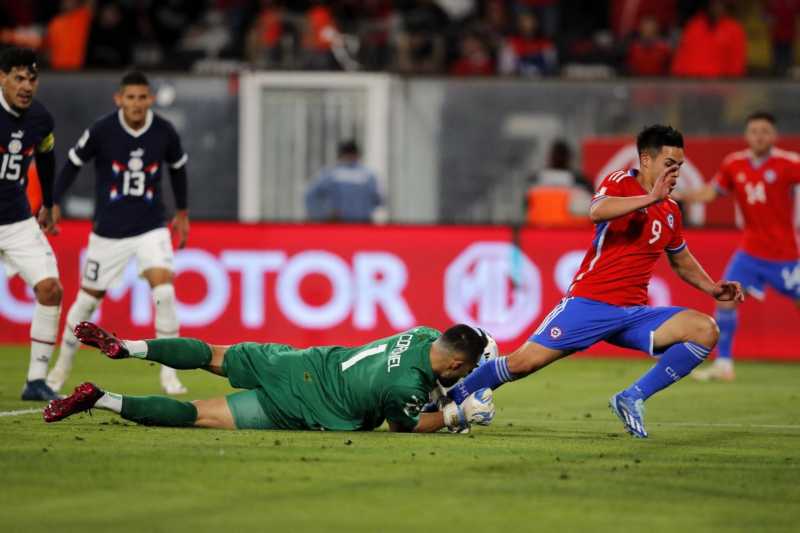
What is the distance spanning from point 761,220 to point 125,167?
607cm

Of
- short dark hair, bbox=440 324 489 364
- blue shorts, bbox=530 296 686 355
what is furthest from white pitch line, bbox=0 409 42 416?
blue shorts, bbox=530 296 686 355

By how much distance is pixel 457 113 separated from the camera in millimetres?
19984

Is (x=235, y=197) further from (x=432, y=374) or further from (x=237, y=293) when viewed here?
(x=432, y=374)

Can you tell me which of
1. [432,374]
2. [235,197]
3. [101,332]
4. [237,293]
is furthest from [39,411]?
[235,197]

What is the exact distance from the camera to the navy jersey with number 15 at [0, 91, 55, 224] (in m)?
10.2

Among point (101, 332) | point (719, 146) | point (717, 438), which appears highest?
point (719, 146)

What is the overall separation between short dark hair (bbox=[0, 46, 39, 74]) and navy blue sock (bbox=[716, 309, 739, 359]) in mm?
7042

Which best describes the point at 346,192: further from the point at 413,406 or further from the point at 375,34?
the point at 413,406

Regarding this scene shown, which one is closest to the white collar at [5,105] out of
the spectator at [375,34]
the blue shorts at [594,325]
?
the blue shorts at [594,325]

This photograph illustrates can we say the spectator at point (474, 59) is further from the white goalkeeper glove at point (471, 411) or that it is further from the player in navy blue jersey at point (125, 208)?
the white goalkeeper glove at point (471, 411)

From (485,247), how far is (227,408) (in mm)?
7386

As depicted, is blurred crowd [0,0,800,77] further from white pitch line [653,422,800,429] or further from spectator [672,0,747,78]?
white pitch line [653,422,800,429]

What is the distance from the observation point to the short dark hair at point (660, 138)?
346 inches

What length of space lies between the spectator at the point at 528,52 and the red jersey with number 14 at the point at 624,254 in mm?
11115
